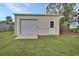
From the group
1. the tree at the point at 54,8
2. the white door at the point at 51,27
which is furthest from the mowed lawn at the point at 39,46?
the tree at the point at 54,8

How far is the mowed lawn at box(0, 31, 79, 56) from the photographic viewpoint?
684cm

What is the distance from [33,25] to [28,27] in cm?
18

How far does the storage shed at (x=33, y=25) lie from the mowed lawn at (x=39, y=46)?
165mm

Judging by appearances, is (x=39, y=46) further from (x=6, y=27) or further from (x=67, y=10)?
(x=67, y=10)

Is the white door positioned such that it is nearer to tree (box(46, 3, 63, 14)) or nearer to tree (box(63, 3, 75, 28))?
tree (box(46, 3, 63, 14))

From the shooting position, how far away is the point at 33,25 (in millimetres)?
7207

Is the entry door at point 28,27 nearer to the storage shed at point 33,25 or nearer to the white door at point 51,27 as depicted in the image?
the storage shed at point 33,25

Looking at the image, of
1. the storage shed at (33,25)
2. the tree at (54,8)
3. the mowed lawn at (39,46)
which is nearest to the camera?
the mowed lawn at (39,46)

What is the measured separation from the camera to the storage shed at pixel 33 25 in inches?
281

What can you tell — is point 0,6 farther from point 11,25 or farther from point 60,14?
point 60,14

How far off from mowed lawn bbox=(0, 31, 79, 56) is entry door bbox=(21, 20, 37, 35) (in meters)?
0.26

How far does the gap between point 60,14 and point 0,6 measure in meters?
1.91

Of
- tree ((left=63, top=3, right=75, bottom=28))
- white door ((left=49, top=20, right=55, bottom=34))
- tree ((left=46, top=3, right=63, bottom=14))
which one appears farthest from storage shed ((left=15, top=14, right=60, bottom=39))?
tree ((left=63, top=3, right=75, bottom=28))

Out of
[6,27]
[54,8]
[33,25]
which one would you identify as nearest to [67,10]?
[54,8]
